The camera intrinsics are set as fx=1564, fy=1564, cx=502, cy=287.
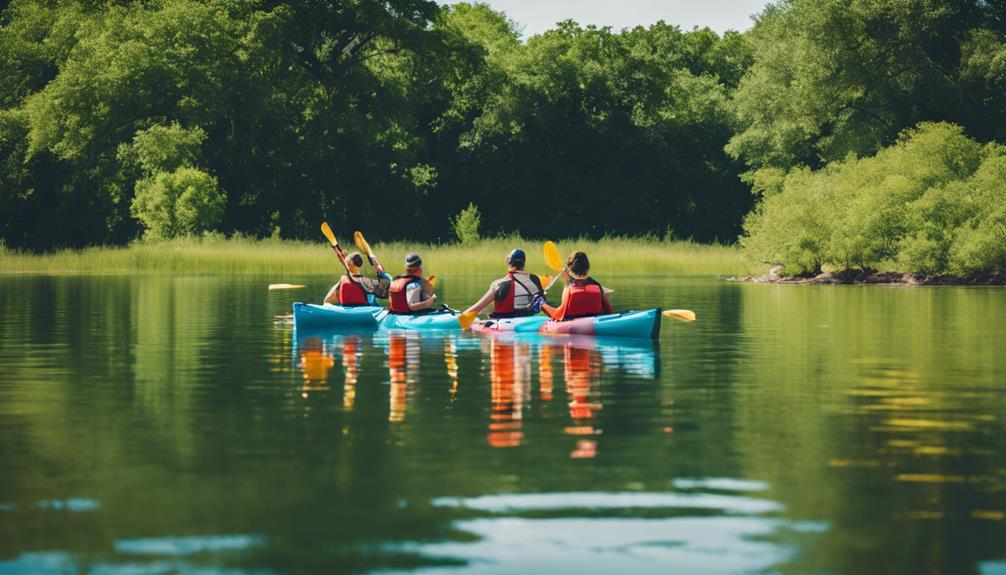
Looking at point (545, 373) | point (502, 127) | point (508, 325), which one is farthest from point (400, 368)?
point (502, 127)

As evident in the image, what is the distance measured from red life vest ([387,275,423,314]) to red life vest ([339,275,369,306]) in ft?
3.24

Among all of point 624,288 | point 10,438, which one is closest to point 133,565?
point 10,438

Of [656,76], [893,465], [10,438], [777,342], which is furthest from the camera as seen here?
[656,76]

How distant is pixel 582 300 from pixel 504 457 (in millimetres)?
10539

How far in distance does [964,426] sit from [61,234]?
181 ft

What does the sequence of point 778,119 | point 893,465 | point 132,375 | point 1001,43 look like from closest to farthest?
point 893,465
point 132,375
point 1001,43
point 778,119

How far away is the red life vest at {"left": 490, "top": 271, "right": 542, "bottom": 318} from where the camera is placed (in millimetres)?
20969

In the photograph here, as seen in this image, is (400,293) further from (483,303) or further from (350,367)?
(350,367)

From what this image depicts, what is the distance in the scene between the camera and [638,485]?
8094 mm

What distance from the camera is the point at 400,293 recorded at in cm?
2195

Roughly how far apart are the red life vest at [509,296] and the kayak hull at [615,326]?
147 cm

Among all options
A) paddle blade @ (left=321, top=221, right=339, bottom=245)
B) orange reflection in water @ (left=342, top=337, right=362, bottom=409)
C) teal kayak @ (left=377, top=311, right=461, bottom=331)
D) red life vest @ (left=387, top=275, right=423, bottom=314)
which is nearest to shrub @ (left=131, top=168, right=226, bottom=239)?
paddle blade @ (left=321, top=221, right=339, bottom=245)

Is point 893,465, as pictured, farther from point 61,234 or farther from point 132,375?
point 61,234

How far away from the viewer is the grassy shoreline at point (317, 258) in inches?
1951
